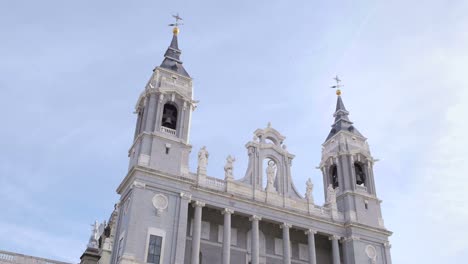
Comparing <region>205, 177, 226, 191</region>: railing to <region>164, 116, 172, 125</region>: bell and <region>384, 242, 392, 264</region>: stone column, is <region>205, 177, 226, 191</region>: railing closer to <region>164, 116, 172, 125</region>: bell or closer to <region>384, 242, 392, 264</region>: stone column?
<region>164, 116, 172, 125</region>: bell

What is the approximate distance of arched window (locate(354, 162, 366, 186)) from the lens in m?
46.0

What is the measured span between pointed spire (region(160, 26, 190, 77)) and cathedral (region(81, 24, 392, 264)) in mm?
96

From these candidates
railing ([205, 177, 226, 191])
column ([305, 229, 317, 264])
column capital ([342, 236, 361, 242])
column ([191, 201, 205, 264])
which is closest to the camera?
column ([191, 201, 205, 264])

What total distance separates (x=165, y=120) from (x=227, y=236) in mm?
9733

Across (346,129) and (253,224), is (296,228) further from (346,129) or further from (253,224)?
(346,129)

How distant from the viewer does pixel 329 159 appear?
47.2 metres

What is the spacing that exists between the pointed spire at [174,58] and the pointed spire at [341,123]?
15.9 m

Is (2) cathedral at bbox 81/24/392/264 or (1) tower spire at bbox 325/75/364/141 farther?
(1) tower spire at bbox 325/75/364/141

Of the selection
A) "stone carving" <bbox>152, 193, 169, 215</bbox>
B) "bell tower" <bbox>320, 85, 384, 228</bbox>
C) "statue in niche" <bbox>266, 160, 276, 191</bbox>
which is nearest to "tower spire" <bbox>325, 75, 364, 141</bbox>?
"bell tower" <bbox>320, 85, 384, 228</bbox>

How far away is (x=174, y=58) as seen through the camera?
141 feet

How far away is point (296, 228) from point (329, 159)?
31.9ft

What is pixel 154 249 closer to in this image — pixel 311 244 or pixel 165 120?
pixel 165 120

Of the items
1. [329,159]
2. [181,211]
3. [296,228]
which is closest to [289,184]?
[296,228]

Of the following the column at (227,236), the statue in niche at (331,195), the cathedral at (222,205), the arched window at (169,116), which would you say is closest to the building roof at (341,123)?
the cathedral at (222,205)
